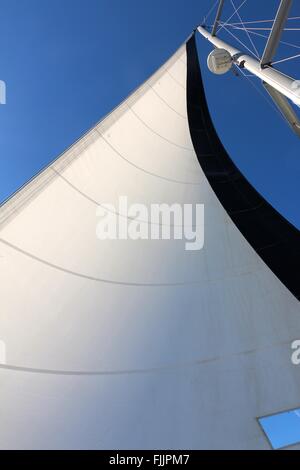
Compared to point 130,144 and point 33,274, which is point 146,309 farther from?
point 130,144

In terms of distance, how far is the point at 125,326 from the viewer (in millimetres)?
2645

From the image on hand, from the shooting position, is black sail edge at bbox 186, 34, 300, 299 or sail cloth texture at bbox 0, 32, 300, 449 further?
black sail edge at bbox 186, 34, 300, 299

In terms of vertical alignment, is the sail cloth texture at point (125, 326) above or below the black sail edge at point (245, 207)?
below

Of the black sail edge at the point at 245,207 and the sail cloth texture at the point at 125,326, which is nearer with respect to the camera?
the sail cloth texture at the point at 125,326

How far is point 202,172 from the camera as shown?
5352 millimetres

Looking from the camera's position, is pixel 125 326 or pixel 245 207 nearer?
pixel 125 326

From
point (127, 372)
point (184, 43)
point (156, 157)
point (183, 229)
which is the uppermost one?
point (184, 43)

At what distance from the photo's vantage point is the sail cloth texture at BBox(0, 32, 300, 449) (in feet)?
6.69

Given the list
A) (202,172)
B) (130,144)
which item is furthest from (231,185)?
(130,144)

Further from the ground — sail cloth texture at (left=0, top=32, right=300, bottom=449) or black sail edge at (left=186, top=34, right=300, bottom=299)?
black sail edge at (left=186, top=34, right=300, bottom=299)

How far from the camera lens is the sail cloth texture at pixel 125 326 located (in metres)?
2.04

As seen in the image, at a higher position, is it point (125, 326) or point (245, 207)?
point (245, 207)
